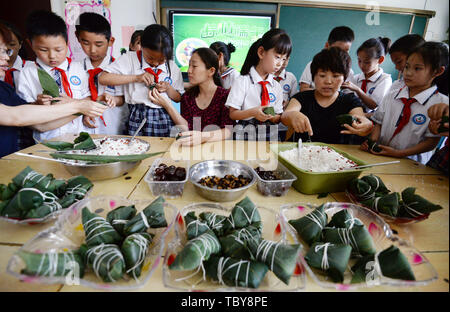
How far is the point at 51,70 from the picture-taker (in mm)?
1818

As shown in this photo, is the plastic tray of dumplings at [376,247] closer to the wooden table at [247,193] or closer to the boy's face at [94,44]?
the wooden table at [247,193]

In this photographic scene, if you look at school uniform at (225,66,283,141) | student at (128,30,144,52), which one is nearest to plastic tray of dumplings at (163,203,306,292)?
school uniform at (225,66,283,141)

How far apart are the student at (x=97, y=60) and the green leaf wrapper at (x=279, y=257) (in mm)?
1611

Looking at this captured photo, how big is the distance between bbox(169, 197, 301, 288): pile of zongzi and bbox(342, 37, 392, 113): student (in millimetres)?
2109

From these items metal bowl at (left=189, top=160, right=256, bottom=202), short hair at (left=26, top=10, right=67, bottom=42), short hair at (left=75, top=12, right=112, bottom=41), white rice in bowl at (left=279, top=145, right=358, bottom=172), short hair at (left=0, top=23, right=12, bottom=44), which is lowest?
metal bowl at (left=189, top=160, right=256, bottom=202)

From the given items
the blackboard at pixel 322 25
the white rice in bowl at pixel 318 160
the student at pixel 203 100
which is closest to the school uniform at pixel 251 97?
the student at pixel 203 100

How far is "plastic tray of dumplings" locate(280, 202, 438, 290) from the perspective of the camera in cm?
58

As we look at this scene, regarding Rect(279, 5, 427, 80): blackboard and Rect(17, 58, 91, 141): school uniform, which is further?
Rect(279, 5, 427, 80): blackboard

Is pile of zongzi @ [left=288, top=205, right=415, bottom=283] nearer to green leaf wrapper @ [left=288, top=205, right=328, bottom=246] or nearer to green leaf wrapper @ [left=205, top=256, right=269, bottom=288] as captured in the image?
green leaf wrapper @ [left=288, top=205, right=328, bottom=246]

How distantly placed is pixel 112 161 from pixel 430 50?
122cm

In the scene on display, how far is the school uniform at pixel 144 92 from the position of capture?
2.06m

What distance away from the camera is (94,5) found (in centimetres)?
195

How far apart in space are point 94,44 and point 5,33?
68 cm
